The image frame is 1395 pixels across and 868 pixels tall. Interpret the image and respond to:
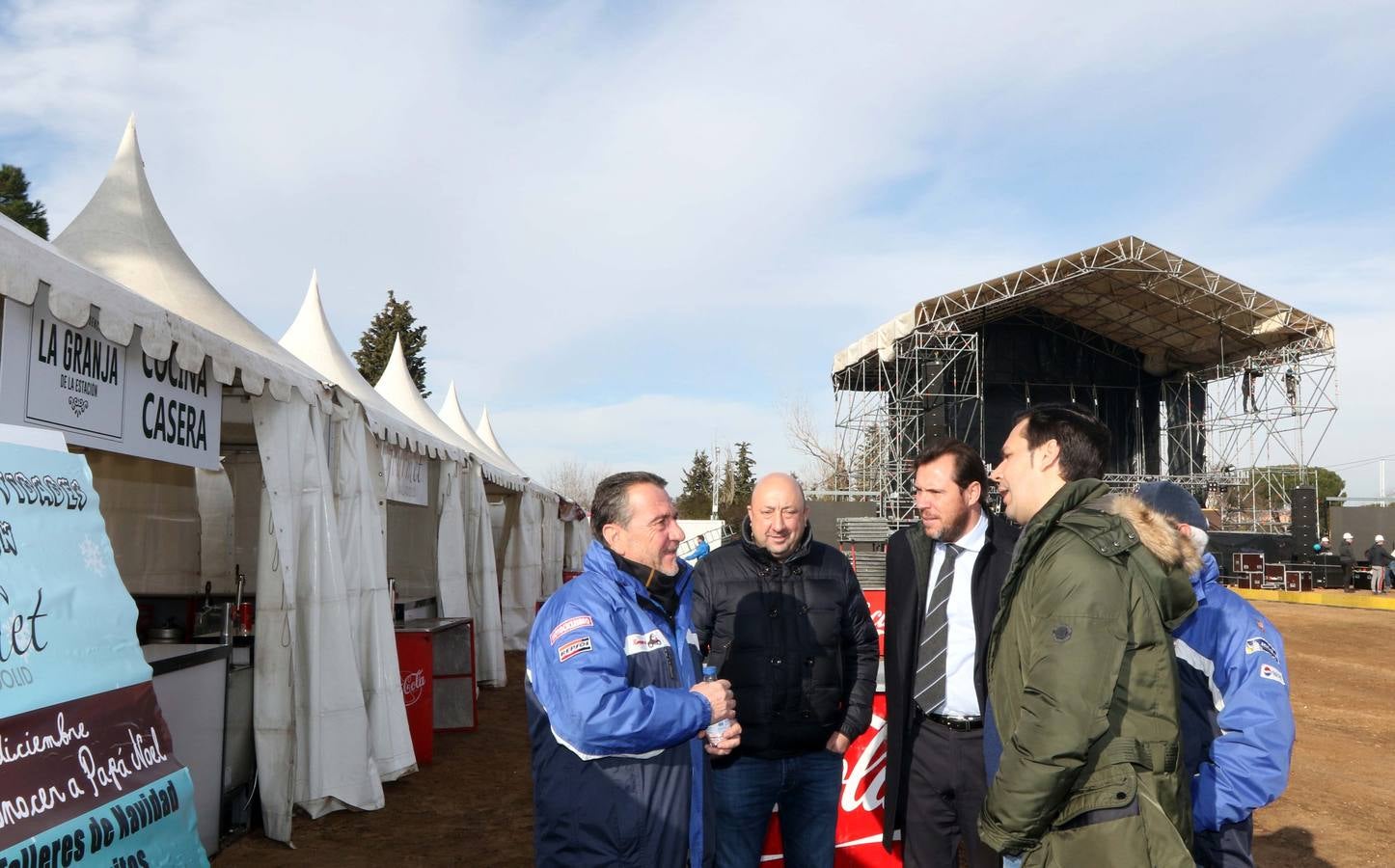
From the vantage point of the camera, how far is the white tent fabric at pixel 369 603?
602 cm

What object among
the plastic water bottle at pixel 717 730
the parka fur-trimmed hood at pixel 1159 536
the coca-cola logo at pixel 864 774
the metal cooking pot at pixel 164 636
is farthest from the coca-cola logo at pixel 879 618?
the metal cooking pot at pixel 164 636

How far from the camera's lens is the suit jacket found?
3303 millimetres

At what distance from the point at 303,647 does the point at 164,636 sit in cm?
73

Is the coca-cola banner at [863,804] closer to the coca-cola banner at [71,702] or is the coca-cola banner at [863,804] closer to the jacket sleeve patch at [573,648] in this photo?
the jacket sleeve patch at [573,648]

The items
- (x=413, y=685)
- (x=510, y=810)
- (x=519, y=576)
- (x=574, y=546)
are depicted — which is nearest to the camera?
(x=510, y=810)

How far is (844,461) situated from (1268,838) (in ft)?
107

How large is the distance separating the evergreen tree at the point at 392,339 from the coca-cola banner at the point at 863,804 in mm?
35692

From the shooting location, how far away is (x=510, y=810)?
19.4 feet

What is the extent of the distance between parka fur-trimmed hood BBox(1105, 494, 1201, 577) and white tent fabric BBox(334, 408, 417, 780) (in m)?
→ 4.88

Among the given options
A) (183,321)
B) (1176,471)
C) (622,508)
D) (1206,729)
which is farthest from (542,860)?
(1176,471)

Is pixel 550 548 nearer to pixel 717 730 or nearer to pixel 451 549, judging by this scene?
pixel 451 549

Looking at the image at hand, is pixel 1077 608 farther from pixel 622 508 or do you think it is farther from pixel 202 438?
pixel 202 438

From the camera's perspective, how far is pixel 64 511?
8.39ft

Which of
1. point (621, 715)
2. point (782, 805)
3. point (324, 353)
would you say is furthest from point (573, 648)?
point (324, 353)
